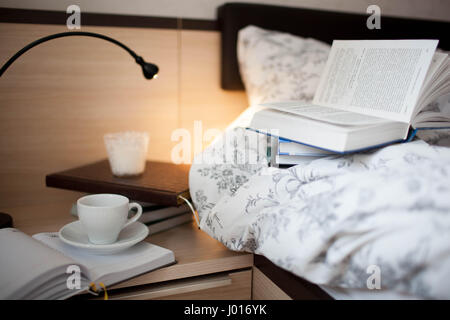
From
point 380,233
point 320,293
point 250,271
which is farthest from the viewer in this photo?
point 250,271

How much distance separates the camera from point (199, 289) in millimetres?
813

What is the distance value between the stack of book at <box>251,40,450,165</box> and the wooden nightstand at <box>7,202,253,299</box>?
0.79ft

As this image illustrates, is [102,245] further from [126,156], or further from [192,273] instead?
[126,156]

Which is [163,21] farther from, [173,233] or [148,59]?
[173,233]

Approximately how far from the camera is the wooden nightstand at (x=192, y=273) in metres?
0.77

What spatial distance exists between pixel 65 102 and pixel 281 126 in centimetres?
70

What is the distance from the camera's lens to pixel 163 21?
126 cm

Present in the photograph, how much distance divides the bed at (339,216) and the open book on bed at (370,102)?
2.0 inches

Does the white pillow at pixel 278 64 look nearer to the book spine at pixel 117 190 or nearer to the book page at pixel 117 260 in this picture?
the book spine at pixel 117 190

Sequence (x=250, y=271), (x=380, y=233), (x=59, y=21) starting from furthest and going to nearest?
(x=59, y=21)
(x=250, y=271)
(x=380, y=233)

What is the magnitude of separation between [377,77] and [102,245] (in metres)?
0.64

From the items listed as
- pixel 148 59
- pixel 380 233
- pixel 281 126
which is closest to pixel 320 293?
pixel 380 233

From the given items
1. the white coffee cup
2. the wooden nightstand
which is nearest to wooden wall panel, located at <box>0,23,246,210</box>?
the wooden nightstand
